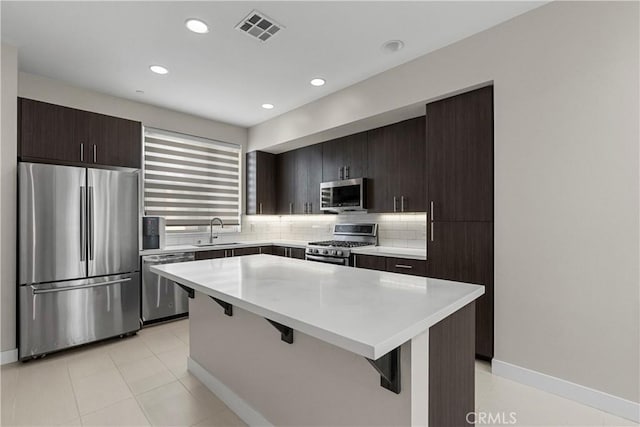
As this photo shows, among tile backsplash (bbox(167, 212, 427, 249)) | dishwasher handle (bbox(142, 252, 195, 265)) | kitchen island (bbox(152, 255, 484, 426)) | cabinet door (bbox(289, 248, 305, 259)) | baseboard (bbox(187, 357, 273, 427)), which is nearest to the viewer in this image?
kitchen island (bbox(152, 255, 484, 426))

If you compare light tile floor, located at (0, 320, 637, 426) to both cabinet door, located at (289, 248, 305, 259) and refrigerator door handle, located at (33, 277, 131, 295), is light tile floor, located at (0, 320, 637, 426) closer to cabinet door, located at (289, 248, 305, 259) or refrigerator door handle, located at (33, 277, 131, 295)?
refrigerator door handle, located at (33, 277, 131, 295)

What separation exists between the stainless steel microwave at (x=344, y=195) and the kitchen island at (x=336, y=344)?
1869mm

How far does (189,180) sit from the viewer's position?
4641mm

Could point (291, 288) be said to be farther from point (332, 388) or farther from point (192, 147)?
point (192, 147)

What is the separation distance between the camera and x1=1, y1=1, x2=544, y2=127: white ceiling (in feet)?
7.55

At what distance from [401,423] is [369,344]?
0.56 meters

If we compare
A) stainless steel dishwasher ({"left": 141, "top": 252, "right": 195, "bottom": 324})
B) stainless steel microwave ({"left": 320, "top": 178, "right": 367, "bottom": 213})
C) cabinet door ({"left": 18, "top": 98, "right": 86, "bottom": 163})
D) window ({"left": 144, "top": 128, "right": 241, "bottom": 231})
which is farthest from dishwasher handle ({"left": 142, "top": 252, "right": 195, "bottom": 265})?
stainless steel microwave ({"left": 320, "top": 178, "right": 367, "bottom": 213})

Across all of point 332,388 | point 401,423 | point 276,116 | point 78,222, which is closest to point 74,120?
point 78,222

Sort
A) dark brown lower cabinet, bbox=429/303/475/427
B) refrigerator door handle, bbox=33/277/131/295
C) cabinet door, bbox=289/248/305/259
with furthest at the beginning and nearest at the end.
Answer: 1. cabinet door, bbox=289/248/305/259
2. refrigerator door handle, bbox=33/277/131/295
3. dark brown lower cabinet, bbox=429/303/475/427

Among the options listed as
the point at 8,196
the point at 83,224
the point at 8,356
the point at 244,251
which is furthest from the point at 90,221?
the point at 244,251

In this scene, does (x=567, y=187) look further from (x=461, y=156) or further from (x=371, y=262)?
(x=371, y=262)

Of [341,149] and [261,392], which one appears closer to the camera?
[261,392]

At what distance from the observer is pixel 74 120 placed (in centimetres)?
320

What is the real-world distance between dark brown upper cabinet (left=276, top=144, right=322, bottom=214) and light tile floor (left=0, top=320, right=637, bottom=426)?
105 inches
